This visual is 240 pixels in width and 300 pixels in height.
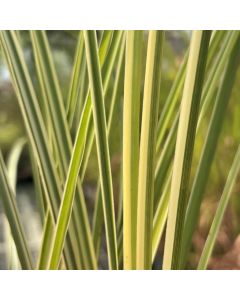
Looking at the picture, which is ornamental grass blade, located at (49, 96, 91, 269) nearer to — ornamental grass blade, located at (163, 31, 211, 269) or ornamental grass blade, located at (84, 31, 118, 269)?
ornamental grass blade, located at (84, 31, 118, 269)

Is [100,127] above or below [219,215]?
above

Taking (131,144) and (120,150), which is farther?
(120,150)

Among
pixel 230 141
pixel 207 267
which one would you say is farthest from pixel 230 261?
pixel 230 141

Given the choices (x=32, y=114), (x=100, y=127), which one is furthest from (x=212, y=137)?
(x=32, y=114)

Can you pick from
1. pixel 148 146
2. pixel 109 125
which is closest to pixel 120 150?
pixel 109 125

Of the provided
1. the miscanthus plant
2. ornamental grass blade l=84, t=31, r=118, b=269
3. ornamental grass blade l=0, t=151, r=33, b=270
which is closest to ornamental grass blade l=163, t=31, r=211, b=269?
the miscanthus plant

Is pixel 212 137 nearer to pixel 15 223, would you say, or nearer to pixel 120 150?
pixel 120 150
